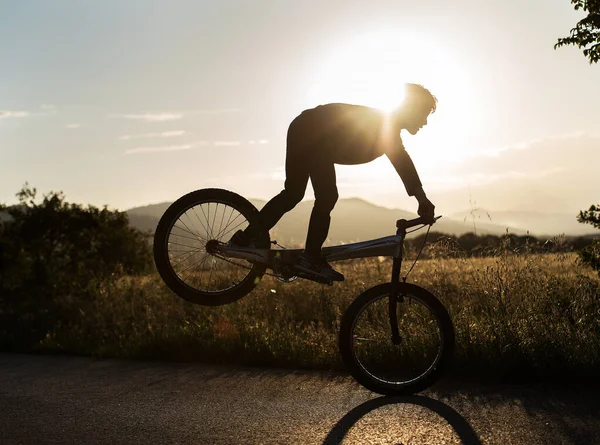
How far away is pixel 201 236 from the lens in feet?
20.5

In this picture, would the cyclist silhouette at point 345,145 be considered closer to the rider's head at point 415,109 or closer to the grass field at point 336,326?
the rider's head at point 415,109

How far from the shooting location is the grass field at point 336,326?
261 inches

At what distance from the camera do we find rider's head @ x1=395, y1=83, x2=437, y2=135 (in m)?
6.00

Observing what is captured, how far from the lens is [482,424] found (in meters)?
4.98

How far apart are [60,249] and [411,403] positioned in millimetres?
18269

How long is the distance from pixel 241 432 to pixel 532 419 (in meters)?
2.32

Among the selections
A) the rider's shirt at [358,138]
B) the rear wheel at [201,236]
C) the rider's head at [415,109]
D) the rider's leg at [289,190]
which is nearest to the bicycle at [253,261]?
the rear wheel at [201,236]

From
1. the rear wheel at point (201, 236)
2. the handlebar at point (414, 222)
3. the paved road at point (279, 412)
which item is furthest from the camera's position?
the rear wheel at point (201, 236)

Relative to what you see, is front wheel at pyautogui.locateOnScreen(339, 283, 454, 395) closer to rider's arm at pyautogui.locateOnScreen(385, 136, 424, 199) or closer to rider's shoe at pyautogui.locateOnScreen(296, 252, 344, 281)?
rider's shoe at pyautogui.locateOnScreen(296, 252, 344, 281)

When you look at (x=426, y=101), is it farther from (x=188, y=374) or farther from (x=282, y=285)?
(x=282, y=285)

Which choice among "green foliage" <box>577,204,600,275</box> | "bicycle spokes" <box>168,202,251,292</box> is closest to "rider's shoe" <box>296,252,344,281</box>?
"bicycle spokes" <box>168,202,251,292</box>

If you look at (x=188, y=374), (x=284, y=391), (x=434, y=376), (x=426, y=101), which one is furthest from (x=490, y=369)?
(x=188, y=374)

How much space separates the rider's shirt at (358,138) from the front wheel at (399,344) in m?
1.07

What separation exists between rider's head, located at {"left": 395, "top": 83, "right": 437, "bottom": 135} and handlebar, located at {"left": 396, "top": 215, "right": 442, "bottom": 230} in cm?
84
